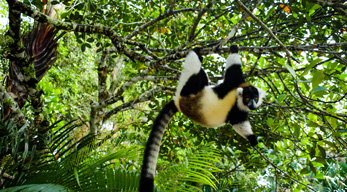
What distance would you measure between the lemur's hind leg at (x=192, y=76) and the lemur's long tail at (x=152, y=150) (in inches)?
12.4

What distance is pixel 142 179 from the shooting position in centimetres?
251

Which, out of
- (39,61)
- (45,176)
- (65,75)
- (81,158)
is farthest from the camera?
(65,75)

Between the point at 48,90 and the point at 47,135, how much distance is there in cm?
293

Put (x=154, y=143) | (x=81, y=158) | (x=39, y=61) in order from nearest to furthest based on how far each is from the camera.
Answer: (x=81, y=158)
(x=154, y=143)
(x=39, y=61)

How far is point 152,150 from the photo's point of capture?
2.89 metres

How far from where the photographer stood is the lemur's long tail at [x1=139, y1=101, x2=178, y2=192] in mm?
2469

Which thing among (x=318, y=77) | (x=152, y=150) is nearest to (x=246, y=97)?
(x=318, y=77)

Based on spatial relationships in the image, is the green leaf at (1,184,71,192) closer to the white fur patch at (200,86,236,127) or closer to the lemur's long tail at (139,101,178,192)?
the lemur's long tail at (139,101,178,192)

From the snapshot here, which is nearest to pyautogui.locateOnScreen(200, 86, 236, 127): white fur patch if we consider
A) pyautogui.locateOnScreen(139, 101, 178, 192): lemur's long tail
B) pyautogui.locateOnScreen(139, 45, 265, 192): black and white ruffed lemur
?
pyautogui.locateOnScreen(139, 45, 265, 192): black and white ruffed lemur

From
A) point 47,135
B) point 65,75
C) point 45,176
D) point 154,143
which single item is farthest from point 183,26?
point 65,75

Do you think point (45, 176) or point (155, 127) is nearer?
point (45, 176)

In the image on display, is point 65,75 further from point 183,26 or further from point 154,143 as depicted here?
point 154,143

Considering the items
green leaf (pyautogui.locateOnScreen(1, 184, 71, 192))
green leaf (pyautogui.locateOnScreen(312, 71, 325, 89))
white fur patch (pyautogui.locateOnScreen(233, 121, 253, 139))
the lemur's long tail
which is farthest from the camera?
white fur patch (pyautogui.locateOnScreen(233, 121, 253, 139))

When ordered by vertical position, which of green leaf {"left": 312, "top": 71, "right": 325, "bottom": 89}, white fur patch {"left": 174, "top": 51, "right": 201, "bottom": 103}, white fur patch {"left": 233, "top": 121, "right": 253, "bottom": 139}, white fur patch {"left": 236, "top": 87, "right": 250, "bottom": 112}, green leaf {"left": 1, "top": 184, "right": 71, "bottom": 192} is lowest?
green leaf {"left": 1, "top": 184, "right": 71, "bottom": 192}
